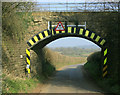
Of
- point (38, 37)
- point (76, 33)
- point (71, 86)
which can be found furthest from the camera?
point (38, 37)

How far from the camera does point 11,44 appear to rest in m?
10.2

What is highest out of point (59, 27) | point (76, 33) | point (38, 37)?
point (59, 27)

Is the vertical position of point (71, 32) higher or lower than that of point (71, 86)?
higher

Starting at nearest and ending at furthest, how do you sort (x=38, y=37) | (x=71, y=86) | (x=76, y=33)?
(x=71, y=86)
(x=76, y=33)
(x=38, y=37)

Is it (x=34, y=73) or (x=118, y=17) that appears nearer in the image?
(x=118, y=17)

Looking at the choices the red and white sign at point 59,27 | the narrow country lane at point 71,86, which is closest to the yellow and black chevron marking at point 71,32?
the red and white sign at point 59,27

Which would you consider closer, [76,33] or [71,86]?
[71,86]

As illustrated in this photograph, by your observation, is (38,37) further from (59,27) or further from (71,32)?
(71,32)

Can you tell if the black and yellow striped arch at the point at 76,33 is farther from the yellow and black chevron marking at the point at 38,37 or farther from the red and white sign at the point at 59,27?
the red and white sign at the point at 59,27

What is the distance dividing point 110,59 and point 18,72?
18.3ft

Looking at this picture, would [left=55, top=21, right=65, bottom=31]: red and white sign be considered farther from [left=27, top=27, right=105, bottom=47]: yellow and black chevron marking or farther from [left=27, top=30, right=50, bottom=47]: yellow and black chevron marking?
[left=27, top=30, right=50, bottom=47]: yellow and black chevron marking

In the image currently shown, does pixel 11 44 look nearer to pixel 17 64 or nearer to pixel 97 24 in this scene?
pixel 17 64

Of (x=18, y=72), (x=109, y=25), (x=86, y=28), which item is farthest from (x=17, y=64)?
(x=109, y=25)

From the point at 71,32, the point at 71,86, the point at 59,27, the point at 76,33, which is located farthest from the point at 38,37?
the point at 71,86
